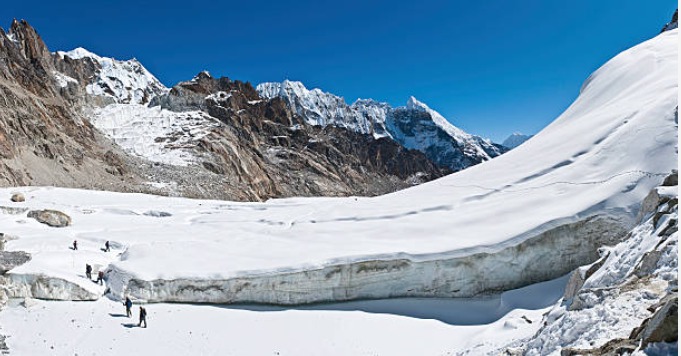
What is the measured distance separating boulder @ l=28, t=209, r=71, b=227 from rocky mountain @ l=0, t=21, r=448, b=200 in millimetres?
30961

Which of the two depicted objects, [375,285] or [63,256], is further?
[63,256]

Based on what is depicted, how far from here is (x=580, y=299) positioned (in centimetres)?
1039

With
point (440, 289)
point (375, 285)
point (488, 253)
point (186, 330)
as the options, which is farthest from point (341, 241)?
point (186, 330)

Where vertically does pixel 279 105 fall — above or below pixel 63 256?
above

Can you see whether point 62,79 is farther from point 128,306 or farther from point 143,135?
point 128,306

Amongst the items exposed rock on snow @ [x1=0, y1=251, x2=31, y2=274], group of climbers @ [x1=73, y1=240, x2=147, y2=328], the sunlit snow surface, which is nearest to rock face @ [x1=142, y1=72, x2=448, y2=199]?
the sunlit snow surface

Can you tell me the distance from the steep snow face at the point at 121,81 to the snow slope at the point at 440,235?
119 m

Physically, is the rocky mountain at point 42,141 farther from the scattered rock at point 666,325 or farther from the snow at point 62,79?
the scattered rock at point 666,325

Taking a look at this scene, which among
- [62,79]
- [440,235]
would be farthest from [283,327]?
[62,79]

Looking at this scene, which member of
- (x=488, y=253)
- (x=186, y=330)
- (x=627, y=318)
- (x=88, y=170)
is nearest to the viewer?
(x=627, y=318)

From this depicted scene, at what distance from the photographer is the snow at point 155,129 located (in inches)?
3816

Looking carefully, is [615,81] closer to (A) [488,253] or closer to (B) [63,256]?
(A) [488,253]

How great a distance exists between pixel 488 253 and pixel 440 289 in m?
2.50

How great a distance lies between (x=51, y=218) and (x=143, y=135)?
8133cm
